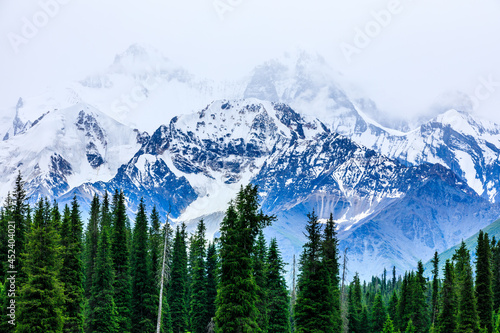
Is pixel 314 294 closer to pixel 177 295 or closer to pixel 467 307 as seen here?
pixel 467 307

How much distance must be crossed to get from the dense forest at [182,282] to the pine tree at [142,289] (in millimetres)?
127

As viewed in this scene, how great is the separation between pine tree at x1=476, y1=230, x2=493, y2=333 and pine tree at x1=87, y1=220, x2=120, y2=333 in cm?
4669

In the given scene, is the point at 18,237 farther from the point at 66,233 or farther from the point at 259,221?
the point at 259,221

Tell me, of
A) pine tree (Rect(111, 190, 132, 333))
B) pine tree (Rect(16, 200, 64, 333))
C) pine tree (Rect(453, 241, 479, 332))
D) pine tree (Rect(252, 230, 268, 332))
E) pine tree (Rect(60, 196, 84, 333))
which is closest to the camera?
pine tree (Rect(16, 200, 64, 333))

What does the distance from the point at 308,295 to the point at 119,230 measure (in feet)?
88.6

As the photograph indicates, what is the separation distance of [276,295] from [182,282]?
23827mm

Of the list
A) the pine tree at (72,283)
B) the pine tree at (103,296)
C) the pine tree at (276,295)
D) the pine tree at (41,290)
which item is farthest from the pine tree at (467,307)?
the pine tree at (41,290)

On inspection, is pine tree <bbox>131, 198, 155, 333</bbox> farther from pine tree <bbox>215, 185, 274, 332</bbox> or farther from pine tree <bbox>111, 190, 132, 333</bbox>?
pine tree <bbox>215, 185, 274, 332</bbox>

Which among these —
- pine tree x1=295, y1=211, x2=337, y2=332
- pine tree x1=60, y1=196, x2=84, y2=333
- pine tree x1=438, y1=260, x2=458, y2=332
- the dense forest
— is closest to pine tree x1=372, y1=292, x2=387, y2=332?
the dense forest

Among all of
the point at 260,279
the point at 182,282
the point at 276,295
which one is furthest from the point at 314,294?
the point at 182,282

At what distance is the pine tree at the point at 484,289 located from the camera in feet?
226

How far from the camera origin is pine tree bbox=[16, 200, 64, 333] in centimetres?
4347

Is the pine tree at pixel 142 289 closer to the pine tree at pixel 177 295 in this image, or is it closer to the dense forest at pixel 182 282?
the dense forest at pixel 182 282

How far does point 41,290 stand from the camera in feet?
144
